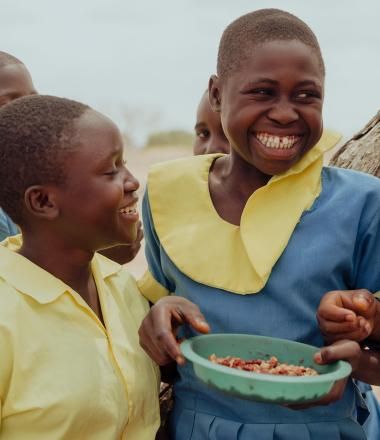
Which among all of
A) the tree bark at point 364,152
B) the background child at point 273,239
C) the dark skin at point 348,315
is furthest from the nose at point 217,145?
the dark skin at point 348,315

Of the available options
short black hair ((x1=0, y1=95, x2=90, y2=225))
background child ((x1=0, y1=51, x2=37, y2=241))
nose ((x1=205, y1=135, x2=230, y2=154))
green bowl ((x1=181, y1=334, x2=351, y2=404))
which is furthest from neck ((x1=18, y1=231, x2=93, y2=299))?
nose ((x1=205, y1=135, x2=230, y2=154))

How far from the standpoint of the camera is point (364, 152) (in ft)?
9.04

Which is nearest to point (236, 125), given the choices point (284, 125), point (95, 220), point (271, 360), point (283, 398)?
point (284, 125)

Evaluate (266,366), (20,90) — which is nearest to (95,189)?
(266,366)

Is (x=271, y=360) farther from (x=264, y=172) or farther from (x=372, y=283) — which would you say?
(x=264, y=172)

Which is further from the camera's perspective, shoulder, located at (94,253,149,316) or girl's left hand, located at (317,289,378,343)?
shoulder, located at (94,253,149,316)

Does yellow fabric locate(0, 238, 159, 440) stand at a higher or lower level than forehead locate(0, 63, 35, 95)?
lower

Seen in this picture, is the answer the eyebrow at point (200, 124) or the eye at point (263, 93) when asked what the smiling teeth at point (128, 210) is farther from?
the eyebrow at point (200, 124)

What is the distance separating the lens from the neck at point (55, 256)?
183 centimetres

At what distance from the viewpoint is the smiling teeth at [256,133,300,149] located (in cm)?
183

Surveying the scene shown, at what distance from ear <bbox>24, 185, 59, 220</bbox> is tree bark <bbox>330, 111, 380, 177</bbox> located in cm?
131

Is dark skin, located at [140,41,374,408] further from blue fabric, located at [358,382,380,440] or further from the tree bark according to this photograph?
the tree bark

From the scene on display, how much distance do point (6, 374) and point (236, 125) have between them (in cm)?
79

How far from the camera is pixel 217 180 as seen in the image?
205cm
